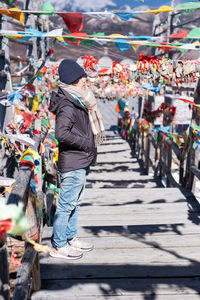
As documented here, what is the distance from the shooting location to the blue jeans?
2617 millimetres

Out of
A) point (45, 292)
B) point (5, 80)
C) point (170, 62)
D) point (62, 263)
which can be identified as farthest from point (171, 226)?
point (5, 80)

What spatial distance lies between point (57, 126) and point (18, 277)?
3.80 ft

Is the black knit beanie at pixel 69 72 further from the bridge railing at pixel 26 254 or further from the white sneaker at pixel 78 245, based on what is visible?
the white sneaker at pixel 78 245

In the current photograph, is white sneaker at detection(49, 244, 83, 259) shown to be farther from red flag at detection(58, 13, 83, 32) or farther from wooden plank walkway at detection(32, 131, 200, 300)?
red flag at detection(58, 13, 83, 32)

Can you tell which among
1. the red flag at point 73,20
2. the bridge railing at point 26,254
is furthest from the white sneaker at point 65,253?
the red flag at point 73,20

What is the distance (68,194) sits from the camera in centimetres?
264

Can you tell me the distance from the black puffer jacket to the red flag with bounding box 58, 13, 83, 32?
55.4 inches

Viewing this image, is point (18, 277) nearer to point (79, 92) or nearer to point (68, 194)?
point (68, 194)

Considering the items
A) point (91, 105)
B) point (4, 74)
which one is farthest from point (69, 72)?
point (4, 74)

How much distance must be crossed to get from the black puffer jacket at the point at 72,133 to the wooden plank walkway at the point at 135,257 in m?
0.89

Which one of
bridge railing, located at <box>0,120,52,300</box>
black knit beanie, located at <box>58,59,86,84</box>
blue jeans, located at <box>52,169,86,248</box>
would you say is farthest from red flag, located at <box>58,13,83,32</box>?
bridge railing, located at <box>0,120,52,300</box>

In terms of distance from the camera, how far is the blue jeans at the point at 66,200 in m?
2.62

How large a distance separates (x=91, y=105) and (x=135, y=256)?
1.45 meters

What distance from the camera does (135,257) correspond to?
9.27 ft
